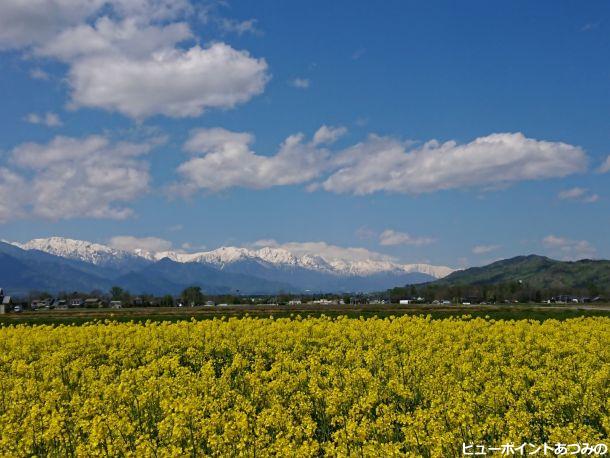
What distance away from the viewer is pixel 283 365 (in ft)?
69.4

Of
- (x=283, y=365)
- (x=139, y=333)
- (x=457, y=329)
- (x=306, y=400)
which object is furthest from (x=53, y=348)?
(x=457, y=329)

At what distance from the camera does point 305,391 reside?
1761cm

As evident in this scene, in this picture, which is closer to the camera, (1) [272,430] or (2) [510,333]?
(1) [272,430]

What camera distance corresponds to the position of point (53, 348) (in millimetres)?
27938

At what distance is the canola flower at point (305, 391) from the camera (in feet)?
37.5

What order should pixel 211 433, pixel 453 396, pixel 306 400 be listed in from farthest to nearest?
pixel 306 400 < pixel 453 396 < pixel 211 433

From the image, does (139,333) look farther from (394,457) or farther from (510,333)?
(394,457)

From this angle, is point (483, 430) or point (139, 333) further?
point (139, 333)

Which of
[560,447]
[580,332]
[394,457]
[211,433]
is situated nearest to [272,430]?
[211,433]

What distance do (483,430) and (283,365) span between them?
34.7 ft

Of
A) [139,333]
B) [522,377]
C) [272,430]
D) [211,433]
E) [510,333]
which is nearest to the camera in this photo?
[211,433]

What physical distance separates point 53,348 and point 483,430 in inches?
940

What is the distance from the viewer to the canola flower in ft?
37.5

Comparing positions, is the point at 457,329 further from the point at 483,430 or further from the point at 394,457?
the point at 394,457
